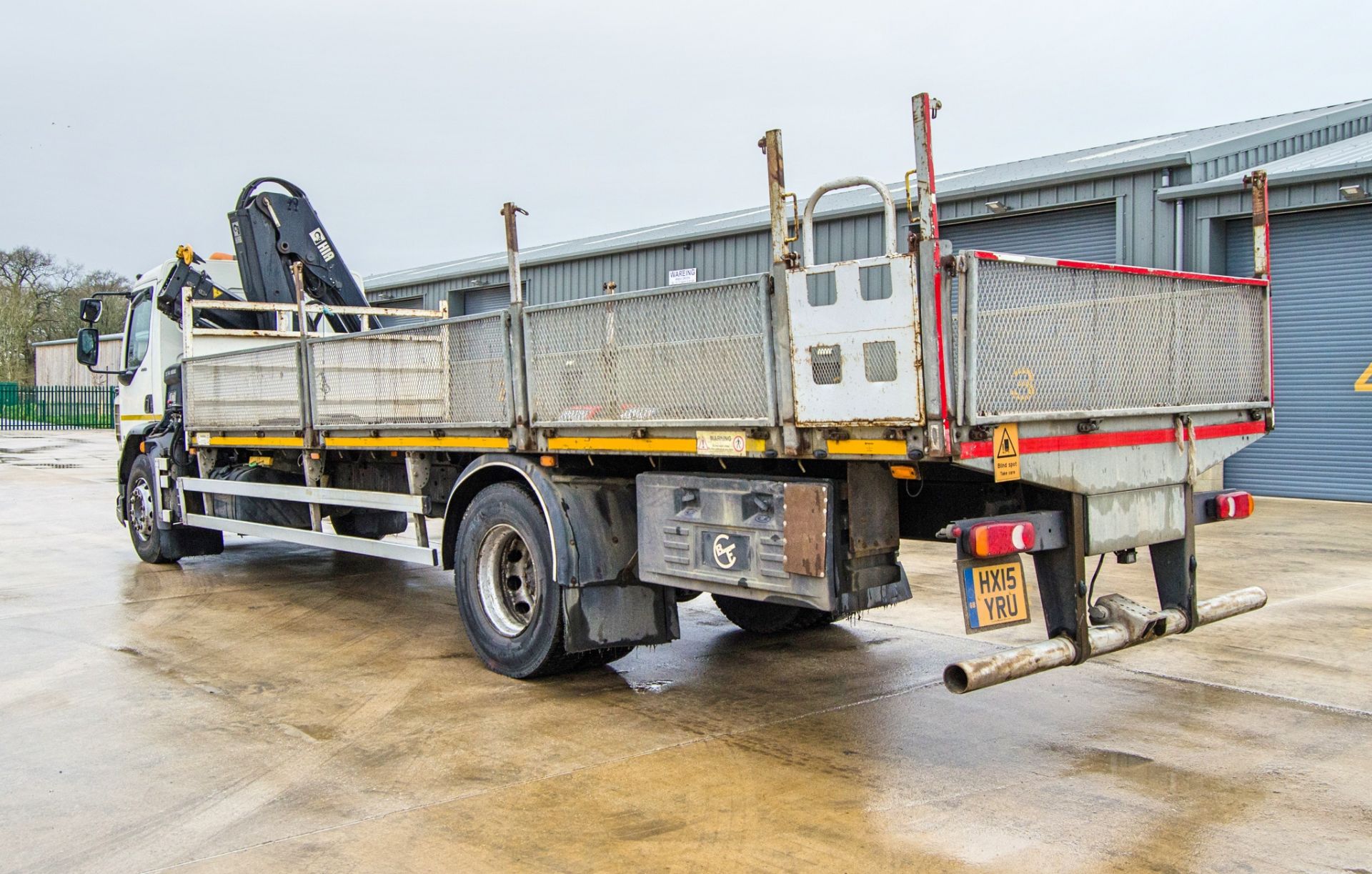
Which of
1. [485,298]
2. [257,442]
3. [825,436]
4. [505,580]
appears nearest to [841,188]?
[825,436]

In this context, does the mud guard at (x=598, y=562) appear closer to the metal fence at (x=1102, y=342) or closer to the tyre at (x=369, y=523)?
the metal fence at (x=1102, y=342)

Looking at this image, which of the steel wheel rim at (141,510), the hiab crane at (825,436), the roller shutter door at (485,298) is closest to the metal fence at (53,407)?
the roller shutter door at (485,298)

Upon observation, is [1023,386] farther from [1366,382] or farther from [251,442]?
[1366,382]

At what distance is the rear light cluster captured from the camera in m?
5.78

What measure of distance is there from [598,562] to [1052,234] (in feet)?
39.9

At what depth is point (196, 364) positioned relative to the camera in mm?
10117

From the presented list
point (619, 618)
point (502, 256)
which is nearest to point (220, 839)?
point (619, 618)

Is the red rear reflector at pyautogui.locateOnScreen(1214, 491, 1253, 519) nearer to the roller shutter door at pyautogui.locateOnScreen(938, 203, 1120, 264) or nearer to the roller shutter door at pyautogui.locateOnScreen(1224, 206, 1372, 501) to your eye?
the roller shutter door at pyautogui.locateOnScreen(1224, 206, 1372, 501)

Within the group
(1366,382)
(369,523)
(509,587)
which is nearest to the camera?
(509,587)

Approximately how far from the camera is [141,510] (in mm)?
11094

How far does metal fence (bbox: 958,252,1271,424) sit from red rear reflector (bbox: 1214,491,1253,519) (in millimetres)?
451

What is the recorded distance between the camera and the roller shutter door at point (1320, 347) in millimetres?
14469

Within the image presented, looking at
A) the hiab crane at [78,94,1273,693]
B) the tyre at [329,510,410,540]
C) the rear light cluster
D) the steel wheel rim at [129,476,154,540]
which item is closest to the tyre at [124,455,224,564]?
the steel wheel rim at [129,476,154,540]

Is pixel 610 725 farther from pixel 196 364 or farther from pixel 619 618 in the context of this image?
pixel 196 364
